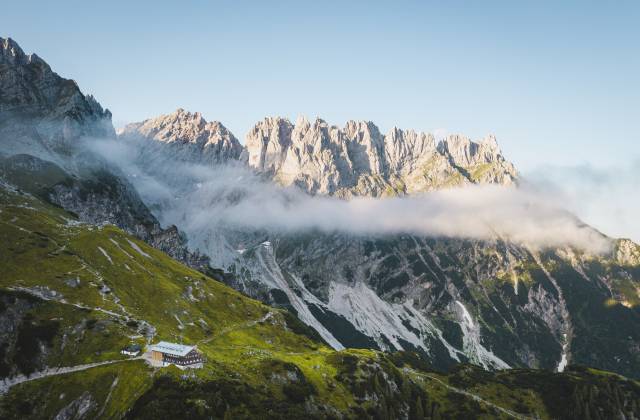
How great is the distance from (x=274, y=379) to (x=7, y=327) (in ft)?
293

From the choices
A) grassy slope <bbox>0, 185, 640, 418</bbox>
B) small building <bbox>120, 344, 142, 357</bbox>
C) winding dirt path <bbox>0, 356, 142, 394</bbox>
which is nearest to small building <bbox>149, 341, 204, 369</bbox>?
grassy slope <bbox>0, 185, 640, 418</bbox>

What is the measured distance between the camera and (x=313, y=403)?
169m

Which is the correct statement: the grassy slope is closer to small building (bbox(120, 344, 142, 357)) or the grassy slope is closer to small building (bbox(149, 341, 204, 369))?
small building (bbox(120, 344, 142, 357))

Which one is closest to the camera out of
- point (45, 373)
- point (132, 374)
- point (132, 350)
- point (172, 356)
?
point (132, 374)

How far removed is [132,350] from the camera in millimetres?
152875

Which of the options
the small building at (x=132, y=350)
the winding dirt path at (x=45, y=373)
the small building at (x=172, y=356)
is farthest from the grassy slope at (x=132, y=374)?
the small building at (x=172, y=356)

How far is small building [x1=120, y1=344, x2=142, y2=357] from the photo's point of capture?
151750 mm

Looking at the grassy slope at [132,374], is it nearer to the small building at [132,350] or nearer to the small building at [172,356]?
the small building at [132,350]

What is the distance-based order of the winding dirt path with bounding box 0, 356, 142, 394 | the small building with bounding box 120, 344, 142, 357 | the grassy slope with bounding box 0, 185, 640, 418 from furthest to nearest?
the small building with bounding box 120, 344, 142, 357 → the winding dirt path with bounding box 0, 356, 142, 394 → the grassy slope with bounding box 0, 185, 640, 418

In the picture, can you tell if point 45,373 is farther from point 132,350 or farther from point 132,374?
point 132,374

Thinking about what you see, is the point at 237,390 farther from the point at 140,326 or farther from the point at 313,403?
the point at 140,326

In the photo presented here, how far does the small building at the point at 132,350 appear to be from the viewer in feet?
498

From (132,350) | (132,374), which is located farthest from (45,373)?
(132,374)

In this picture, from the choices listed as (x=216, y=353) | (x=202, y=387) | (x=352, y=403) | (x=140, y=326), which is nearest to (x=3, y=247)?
(x=140, y=326)
